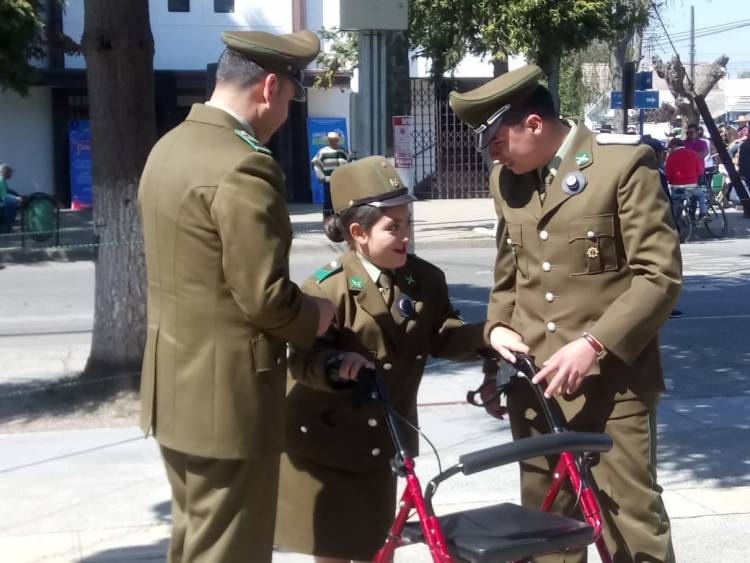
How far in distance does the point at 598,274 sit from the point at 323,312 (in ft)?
2.94

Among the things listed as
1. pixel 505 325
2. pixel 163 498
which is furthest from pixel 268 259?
pixel 163 498

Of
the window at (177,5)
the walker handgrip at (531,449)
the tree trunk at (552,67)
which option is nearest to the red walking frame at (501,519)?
the walker handgrip at (531,449)

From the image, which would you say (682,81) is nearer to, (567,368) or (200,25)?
(200,25)

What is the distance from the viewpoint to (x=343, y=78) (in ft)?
86.3

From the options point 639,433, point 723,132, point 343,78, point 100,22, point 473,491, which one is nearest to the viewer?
point 639,433

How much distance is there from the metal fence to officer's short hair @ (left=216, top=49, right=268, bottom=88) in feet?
79.8

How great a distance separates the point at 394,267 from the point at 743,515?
2.69m

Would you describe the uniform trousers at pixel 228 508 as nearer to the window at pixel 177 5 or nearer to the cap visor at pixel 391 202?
the cap visor at pixel 391 202

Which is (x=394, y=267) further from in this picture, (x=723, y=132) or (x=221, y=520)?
(x=723, y=132)

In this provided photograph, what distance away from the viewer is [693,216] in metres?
20.0

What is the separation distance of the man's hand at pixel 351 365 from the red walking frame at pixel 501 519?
0.03m

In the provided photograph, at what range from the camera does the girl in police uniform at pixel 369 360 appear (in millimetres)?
3801

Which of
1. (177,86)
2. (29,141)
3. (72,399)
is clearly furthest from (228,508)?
(29,141)

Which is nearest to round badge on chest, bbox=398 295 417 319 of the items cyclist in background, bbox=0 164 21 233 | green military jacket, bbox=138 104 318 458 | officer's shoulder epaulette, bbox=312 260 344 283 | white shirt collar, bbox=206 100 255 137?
officer's shoulder epaulette, bbox=312 260 344 283
